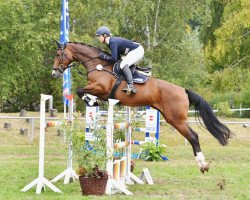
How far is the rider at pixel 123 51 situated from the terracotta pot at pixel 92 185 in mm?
1605

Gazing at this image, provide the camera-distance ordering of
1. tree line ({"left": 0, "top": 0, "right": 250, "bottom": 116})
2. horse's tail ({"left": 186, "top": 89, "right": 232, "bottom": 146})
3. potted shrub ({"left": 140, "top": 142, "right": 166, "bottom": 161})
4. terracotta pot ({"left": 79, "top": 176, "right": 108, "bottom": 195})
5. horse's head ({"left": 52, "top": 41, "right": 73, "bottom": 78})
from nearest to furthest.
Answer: terracotta pot ({"left": 79, "top": 176, "right": 108, "bottom": 195}) < horse's head ({"left": 52, "top": 41, "right": 73, "bottom": 78}) < horse's tail ({"left": 186, "top": 89, "right": 232, "bottom": 146}) < potted shrub ({"left": 140, "top": 142, "right": 166, "bottom": 161}) < tree line ({"left": 0, "top": 0, "right": 250, "bottom": 116})

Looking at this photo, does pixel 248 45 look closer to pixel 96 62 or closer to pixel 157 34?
pixel 157 34

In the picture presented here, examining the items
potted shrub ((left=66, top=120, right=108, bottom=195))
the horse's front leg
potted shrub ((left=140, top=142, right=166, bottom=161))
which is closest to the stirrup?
the horse's front leg

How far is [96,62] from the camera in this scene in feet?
34.3

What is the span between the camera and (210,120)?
10.7 m

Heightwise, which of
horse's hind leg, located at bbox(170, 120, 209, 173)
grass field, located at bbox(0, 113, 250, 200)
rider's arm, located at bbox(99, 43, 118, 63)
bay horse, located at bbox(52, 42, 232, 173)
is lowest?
grass field, located at bbox(0, 113, 250, 200)

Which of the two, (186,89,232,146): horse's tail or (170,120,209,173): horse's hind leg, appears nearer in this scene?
(170,120,209,173): horse's hind leg

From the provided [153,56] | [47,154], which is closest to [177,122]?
[47,154]

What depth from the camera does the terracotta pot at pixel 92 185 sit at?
909cm

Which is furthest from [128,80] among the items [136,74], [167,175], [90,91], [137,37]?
[137,37]

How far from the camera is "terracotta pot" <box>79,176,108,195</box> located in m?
9.09

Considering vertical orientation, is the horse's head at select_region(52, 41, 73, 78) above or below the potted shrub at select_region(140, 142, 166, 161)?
above

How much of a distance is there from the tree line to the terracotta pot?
40.9ft

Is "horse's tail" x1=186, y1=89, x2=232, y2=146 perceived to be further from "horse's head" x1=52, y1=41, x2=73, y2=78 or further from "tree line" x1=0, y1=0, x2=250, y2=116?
"tree line" x1=0, y1=0, x2=250, y2=116
